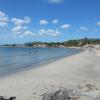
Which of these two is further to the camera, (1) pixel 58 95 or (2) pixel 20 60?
(2) pixel 20 60

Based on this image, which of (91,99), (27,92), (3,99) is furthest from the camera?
(27,92)

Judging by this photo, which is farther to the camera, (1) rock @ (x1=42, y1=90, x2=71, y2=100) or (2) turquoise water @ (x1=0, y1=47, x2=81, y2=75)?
(2) turquoise water @ (x1=0, y1=47, x2=81, y2=75)

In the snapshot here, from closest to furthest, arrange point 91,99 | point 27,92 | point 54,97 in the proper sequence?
point 91,99
point 54,97
point 27,92

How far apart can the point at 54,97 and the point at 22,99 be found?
255 centimetres

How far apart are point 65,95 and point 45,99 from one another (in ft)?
2.69

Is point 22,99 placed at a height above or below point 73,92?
below

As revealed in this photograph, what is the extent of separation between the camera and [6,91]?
12609 mm

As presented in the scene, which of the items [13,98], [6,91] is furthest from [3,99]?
[6,91]

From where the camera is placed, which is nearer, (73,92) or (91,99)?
(91,99)

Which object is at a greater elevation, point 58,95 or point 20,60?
point 58,95

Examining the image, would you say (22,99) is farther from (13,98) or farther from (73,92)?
(73,92)

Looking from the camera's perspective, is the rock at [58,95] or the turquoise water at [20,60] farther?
the turquoise water at [20,60]

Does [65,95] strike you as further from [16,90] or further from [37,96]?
[16,90]

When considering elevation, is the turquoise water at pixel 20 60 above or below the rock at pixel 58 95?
below
